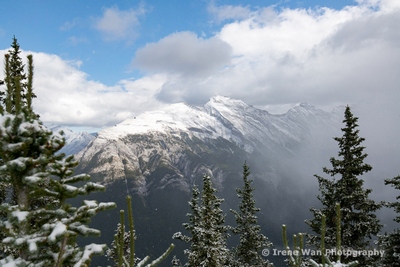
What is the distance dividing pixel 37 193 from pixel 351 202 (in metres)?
22.5

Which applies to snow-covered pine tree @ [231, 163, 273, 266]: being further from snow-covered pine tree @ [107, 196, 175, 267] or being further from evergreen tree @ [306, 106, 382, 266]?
snow-covered pine tree @ [107, 196, 175, 267]

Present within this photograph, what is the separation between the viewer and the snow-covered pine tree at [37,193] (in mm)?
2934

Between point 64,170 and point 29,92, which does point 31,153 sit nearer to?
point 64,170

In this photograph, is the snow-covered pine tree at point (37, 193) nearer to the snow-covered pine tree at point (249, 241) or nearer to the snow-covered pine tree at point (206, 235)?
the snow-covered pine tree at point (206, 235)

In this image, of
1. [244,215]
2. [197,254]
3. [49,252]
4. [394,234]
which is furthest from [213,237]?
[49,252]

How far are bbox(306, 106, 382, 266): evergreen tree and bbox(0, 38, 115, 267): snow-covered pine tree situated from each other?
66.6ft

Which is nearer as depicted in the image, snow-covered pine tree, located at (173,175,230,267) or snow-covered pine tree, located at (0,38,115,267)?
snow-covered pine tree, located at (0,38,115,267)

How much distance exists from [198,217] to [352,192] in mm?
13427

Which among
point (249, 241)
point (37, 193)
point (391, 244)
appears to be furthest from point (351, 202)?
point (37, 193)

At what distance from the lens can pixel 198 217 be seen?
26.5 meters

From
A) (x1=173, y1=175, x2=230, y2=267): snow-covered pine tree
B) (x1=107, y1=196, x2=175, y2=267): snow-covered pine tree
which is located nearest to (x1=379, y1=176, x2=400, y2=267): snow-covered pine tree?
(x1=173, y1=175, x2=230, y2=267): snow-covered pine tree

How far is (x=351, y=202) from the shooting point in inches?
820

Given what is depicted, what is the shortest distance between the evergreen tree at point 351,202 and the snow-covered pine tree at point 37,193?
20295 millimetres

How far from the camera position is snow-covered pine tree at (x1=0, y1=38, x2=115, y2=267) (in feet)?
9.62
